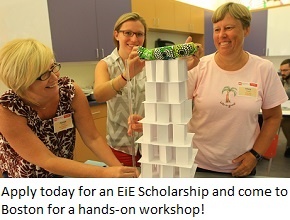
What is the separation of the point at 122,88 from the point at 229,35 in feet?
1.89

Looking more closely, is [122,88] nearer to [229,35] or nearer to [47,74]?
[47,74]

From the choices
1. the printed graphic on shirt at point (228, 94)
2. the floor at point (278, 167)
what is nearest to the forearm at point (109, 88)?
the printed graphic on shirt at point (228, 94)

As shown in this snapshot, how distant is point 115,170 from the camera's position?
3.42ft

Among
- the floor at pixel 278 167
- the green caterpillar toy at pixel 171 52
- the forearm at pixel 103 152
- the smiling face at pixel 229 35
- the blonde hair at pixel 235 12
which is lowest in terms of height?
the floor at pixel 278 167

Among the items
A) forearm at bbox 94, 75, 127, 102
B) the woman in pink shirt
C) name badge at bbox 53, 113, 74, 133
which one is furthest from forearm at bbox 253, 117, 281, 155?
name badge at bbox 53, 113, 74, 133

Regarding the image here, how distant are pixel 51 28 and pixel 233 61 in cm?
221

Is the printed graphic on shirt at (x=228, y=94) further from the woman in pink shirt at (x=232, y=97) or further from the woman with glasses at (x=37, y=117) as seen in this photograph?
the woman with glasses at (x=37, y=117)

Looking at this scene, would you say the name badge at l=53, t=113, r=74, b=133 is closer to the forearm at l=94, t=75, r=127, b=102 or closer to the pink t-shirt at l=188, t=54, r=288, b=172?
the forearm at l=94, t=75, r=127, b=102

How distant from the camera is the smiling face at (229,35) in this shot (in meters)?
1.18

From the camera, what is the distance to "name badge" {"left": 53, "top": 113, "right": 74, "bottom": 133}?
3.83ft

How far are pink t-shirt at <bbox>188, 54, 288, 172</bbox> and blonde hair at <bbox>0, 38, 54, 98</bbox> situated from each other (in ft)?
2.28

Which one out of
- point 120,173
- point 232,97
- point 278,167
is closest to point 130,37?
point 232,97

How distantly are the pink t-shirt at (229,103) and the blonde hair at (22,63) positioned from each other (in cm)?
69
